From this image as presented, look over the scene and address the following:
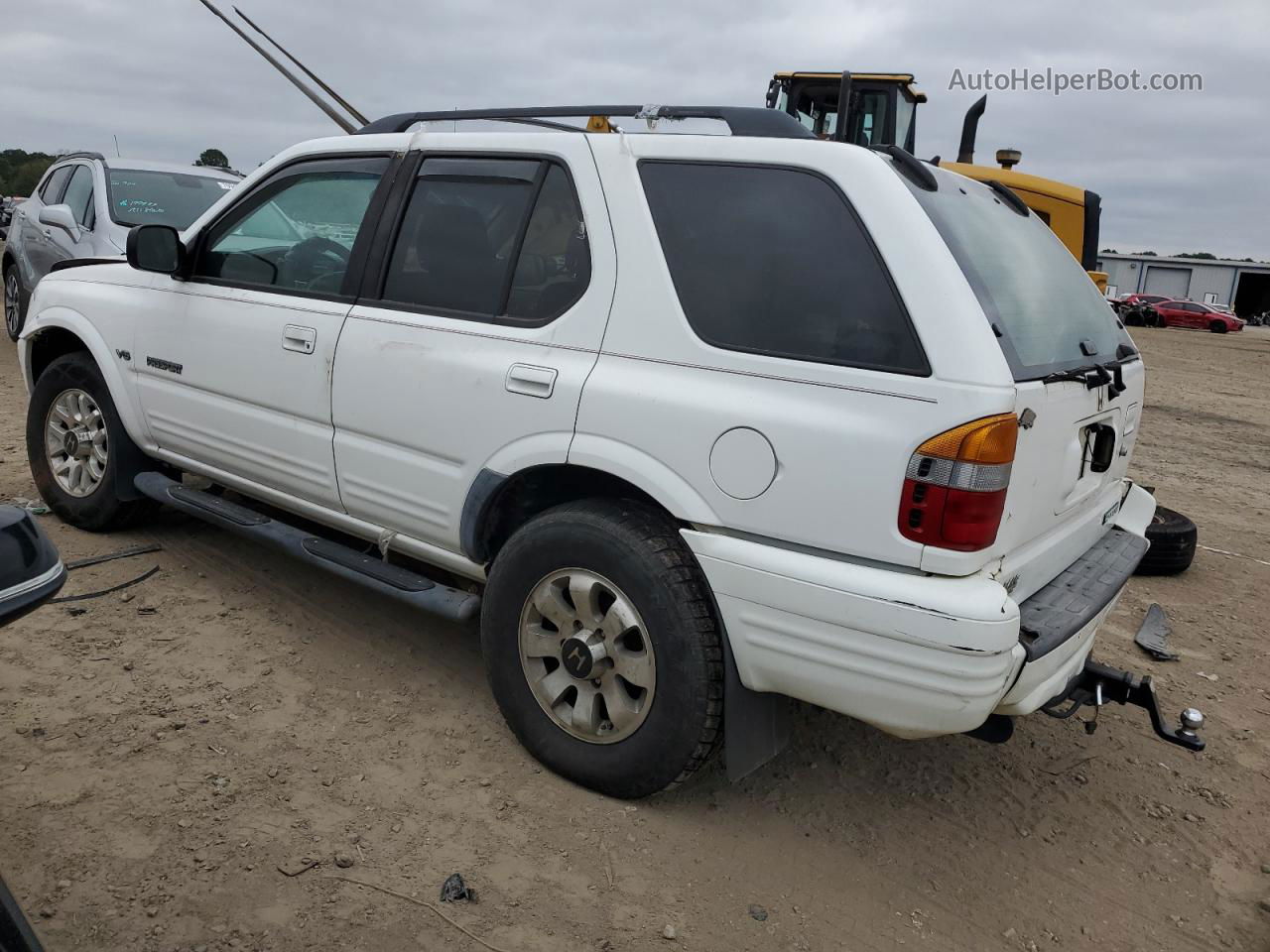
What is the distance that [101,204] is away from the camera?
7.77 m

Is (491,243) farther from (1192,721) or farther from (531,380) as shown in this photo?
(1192,721)

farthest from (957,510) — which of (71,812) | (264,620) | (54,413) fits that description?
(54,413)

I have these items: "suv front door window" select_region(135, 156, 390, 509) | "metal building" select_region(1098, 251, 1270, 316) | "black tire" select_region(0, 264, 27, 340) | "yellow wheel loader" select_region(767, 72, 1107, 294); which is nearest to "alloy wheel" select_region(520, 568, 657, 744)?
"suv front door window" select_region(135, 156, 390, 509)

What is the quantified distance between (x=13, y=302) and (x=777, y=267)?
32.6 feet

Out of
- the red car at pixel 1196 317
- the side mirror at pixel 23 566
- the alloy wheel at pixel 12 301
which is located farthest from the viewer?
the red car at pixel 1196 317

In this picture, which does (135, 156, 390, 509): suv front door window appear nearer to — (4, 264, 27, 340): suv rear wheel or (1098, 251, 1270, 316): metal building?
(4, 264, 27, 340): suv rear wheel

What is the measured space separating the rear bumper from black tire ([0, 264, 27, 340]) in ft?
30.4

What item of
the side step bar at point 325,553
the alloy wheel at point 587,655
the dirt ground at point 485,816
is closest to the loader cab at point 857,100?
the dirt ground at point 485,816

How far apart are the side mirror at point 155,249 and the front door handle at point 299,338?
73 centimetres

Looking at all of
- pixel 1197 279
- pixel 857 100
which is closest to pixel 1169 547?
pixel 857 100

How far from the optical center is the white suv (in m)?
2.29

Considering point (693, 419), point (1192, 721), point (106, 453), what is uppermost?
point (693, 419)

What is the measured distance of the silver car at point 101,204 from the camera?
757cm

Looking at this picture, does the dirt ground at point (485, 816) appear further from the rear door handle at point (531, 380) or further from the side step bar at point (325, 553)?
the rear door handle at point (531, 380)
